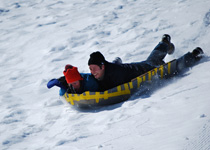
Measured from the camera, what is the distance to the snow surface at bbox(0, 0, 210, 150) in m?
2.85

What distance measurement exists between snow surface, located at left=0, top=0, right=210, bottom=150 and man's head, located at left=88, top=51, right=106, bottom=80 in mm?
502

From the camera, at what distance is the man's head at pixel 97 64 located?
3982 mm

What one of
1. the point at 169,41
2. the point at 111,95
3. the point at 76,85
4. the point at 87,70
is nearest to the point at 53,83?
the point at 76,85

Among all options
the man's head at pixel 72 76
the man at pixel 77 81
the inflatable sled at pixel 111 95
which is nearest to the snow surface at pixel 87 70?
the inflatable sled at pixel 111 95

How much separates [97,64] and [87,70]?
5.99 ft

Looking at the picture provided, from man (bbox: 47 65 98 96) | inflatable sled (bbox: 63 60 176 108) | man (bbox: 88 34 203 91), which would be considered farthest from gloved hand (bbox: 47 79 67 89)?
man (bbox: 88 34 203 91)

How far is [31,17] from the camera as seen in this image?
9.94 meters

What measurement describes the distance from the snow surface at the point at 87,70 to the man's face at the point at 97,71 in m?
0.48

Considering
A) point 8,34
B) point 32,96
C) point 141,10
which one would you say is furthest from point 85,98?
point 8,34

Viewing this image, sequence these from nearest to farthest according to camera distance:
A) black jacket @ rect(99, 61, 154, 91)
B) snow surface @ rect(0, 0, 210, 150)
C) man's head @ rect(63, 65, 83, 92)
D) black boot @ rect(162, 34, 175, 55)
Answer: snow surface @ rect(0, 0, 210, 150)
man's head @ rect(63, 65, 83, 92)
black jacket @ rect(99, 61, 154, 91)
black boot @ rect(162, 34, 175, 55)

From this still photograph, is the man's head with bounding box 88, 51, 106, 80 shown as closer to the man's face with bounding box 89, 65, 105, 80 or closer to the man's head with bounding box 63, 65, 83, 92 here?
the man's face with bounding box 89, 65, 105, 80

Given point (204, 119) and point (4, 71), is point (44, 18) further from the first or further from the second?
point (204, 119)

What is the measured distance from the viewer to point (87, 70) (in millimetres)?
5801

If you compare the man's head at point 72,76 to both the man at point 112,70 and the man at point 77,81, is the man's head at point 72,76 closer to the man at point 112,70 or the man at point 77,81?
the man at point 77,81
